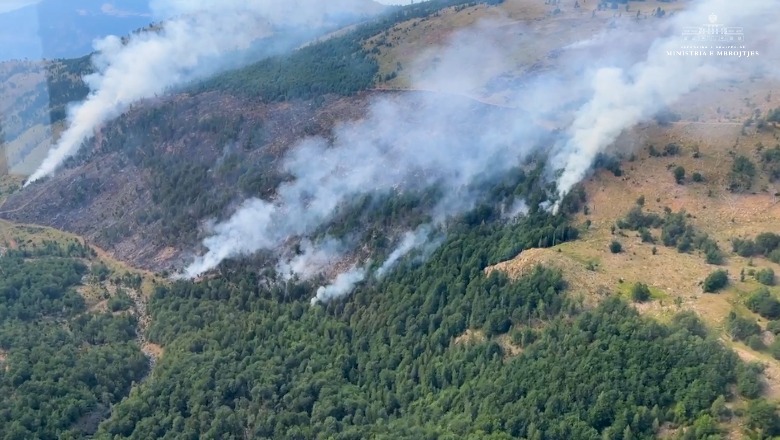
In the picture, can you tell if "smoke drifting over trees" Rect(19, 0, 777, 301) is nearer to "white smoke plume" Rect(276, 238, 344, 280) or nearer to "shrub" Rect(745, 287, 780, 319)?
"white smoke plume" Rect(276, 238, 344, 280)

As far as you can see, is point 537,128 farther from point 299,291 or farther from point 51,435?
point 51,435

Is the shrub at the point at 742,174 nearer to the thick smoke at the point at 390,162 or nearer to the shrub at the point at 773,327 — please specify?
the shrub at the point at 773,327

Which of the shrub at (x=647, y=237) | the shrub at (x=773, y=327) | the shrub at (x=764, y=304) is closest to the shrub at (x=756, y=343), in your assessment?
the shrub at (x=773, y=327)

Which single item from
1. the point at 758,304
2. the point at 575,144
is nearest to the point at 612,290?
the point at 758,304

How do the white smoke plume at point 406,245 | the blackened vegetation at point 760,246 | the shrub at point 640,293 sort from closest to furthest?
1. the shrub at point 640,293
2. the blackened vegetation at point 760,246
3. the white smoke plume at point 406,245

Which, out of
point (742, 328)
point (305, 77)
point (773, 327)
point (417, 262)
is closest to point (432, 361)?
point (417, 262)
